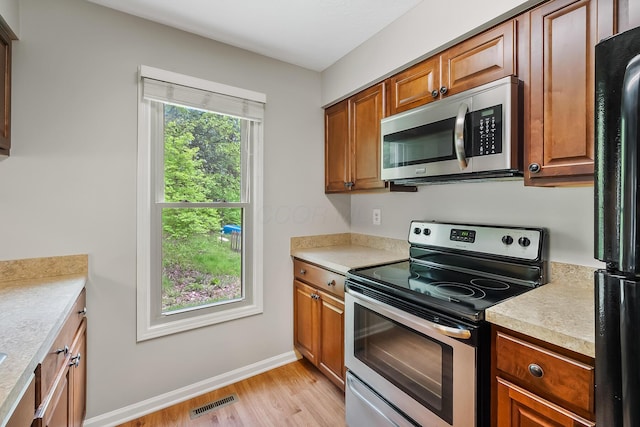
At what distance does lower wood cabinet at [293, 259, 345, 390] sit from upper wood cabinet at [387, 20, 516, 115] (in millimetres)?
1176

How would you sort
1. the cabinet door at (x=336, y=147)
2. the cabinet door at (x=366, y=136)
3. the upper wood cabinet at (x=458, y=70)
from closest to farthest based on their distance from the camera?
1. the upper wood cabinet at (x=458, y=70)
2. the cabinet door at (x=366, y=136)
3. the cabinet door at (x=336, y=147)

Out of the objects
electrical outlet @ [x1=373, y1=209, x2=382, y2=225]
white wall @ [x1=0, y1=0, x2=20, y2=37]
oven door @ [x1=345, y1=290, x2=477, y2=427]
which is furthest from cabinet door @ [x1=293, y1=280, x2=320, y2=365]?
white wall @ [x1=0, y1=0, x2=20, y2=37]

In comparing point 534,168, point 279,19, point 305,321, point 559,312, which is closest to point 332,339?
point 305,321

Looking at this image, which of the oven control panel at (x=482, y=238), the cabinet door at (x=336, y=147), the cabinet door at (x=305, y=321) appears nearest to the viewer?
A: the oven control panel at (x=482, y=238)

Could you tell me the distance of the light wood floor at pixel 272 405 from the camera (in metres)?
1.79

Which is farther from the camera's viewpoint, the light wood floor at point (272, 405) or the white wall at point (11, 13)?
the light wood floor at point (272, 405)

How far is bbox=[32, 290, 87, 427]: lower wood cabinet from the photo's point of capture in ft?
2.99

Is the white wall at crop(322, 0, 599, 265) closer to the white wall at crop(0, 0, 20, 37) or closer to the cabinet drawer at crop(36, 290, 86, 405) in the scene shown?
the white wall at crop(0, 0, 20, 37)

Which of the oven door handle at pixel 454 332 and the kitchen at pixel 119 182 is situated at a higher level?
the kitchen at pixel 119 182

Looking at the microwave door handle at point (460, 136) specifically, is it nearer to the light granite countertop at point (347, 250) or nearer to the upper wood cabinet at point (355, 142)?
the upper wood cabinet at point (355, 142)

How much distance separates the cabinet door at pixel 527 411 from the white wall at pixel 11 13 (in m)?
2.58

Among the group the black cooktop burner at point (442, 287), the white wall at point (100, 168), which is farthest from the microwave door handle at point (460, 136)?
the white wall at point (100, 168)

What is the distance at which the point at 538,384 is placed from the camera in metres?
0.97

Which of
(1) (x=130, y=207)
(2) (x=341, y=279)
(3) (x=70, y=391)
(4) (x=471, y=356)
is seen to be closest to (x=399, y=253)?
(2) (x=341, y=279)
